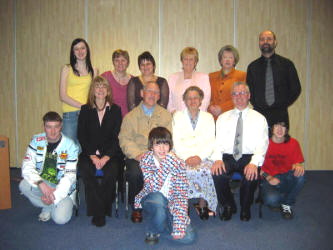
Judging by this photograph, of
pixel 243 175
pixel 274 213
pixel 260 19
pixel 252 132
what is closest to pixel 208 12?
pixel 260 19

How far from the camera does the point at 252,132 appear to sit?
298 centimetres

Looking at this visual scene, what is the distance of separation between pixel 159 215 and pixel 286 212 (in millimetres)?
1409

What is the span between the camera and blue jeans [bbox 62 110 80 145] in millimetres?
3355

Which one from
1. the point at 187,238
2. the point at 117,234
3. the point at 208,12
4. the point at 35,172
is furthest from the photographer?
the point at 208,12

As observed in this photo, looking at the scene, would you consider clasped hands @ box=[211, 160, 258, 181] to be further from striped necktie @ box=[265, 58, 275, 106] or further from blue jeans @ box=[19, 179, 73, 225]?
blue jeans @ box=[19, 179, 73, 225]

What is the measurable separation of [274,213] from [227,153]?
0.81 m

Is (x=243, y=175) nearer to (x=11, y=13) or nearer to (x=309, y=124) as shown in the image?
(x=309, y=124)

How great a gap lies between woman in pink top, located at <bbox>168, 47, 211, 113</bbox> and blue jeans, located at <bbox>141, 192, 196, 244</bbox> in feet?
4.62

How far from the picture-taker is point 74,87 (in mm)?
Result: 3395

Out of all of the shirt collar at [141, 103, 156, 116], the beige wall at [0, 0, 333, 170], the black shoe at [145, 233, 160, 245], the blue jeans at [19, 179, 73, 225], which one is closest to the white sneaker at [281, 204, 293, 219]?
the black shoe at [145, 233, 160, 245]

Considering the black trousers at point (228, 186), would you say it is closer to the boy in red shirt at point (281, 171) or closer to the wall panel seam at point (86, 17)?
the boy in red shirt at point (281, 171)

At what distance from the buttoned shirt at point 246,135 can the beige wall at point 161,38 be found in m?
1.92

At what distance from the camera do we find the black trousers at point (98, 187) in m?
2.67

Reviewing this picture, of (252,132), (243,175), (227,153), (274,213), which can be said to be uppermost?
(252,132)
